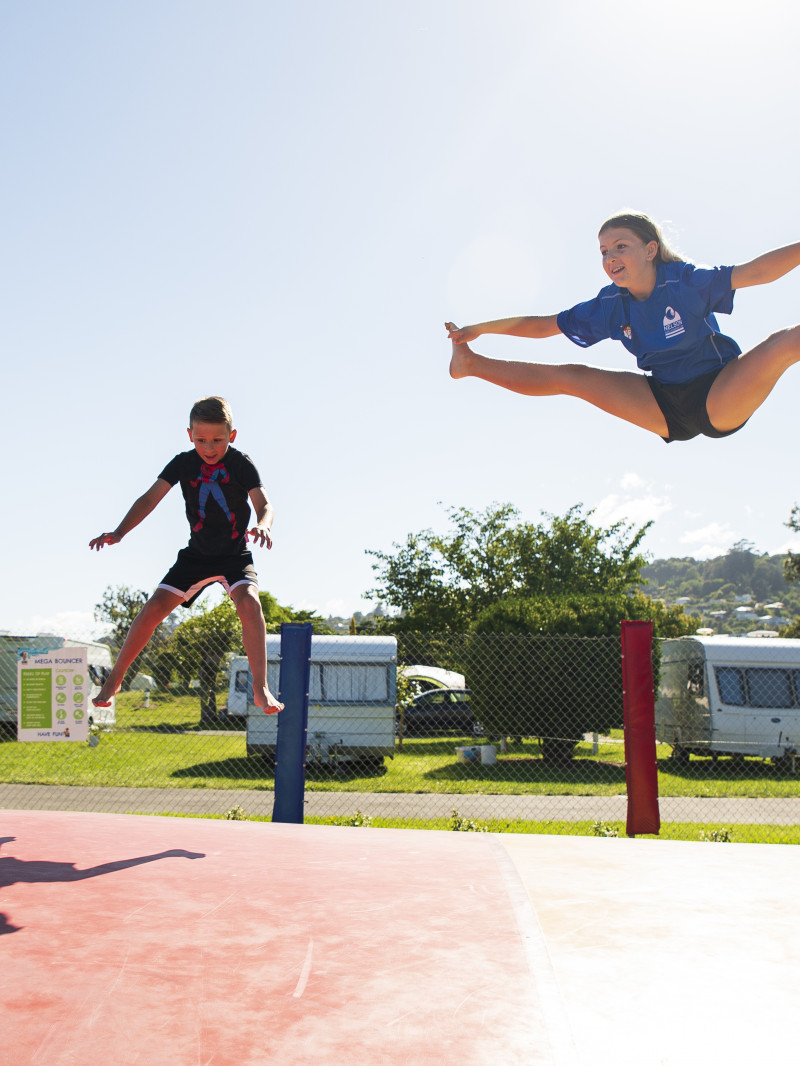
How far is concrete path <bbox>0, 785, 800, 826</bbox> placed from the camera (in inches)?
365

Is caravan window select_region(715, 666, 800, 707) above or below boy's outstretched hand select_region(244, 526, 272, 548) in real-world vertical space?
below

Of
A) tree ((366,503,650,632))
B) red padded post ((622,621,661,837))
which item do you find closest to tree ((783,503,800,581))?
tree ((366,503,650,632))

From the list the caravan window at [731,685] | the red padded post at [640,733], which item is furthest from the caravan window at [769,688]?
the red padded post at [640,733]

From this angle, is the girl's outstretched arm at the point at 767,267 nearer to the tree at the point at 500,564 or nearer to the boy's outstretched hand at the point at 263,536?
the boy's outstretched hand at the point at 263,536

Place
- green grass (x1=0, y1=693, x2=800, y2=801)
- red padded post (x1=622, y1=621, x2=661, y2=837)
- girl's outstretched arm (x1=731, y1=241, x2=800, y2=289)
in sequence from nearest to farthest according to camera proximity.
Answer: girl's outstretched arm (x1=731, y1=241, x2=800, y2=289) → red padded post (x1=622, y1=621, x2=661, y2=837) → green grass (x1=0, y1=693, x2=800, y2=801)

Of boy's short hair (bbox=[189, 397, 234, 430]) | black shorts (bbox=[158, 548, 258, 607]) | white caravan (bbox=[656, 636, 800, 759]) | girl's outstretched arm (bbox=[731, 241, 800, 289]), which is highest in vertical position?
girl's outstretched arm (bbox=[731, 241, 800, 289])

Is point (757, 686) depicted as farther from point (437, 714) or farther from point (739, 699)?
point (437, 714)

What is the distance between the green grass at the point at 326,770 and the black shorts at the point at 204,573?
690 centimetres

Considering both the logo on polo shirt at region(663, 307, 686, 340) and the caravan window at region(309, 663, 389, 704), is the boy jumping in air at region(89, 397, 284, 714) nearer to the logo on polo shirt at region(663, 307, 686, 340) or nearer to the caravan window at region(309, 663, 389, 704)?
the logo on polo shirt at region(663, 307, 686, 340)

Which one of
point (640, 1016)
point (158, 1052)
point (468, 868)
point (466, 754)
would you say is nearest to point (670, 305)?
point (468, 868)

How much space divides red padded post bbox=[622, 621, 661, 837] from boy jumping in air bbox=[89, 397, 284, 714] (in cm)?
329

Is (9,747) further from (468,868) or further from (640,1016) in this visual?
(640,1016)

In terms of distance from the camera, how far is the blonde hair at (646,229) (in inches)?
124

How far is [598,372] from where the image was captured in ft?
10.8
